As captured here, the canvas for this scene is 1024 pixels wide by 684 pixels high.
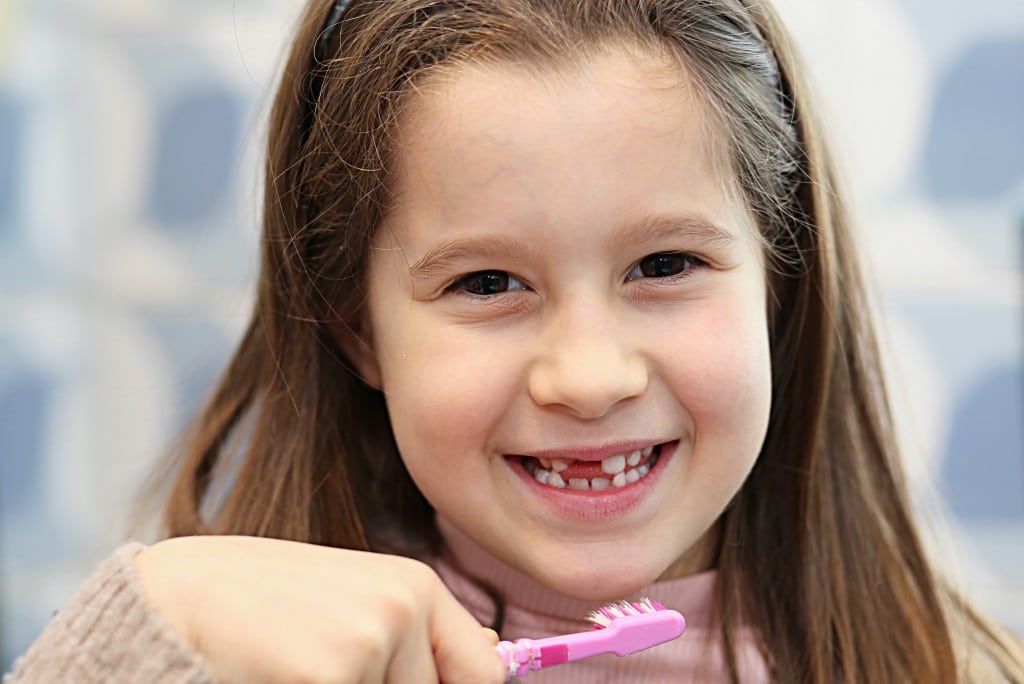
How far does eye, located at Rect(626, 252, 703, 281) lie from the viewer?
30.4 inches

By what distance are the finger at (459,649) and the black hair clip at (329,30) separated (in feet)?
1.36

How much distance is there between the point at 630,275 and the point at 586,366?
0.26 ft

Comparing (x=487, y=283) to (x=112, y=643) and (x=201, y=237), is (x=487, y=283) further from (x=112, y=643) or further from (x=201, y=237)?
(x=201, y=237)

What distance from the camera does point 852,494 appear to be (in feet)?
3.18

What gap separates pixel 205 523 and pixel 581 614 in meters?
0.32

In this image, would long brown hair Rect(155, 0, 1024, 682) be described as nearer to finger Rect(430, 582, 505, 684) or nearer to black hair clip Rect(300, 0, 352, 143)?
black hair clip Rect(300, 0, 352, 143)

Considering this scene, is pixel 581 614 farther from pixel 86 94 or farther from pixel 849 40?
pixel 86 94

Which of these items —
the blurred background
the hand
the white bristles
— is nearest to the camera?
the hand

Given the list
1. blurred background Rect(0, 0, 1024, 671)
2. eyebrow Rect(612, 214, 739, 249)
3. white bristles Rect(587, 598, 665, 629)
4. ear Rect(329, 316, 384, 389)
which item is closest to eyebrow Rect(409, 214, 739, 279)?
eyebrow Rect(612, 214, 739, 249)

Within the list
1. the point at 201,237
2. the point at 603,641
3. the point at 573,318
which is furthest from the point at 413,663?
the point at 201,237

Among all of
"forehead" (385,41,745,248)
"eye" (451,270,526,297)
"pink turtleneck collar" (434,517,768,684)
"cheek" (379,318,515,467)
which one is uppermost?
"forehead" (385,41,745,248)

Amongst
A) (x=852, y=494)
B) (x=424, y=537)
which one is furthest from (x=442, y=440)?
(x=852, y=494)

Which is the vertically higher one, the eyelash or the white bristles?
the eyelash

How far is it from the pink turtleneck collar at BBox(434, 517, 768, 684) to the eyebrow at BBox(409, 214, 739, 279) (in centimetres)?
25
